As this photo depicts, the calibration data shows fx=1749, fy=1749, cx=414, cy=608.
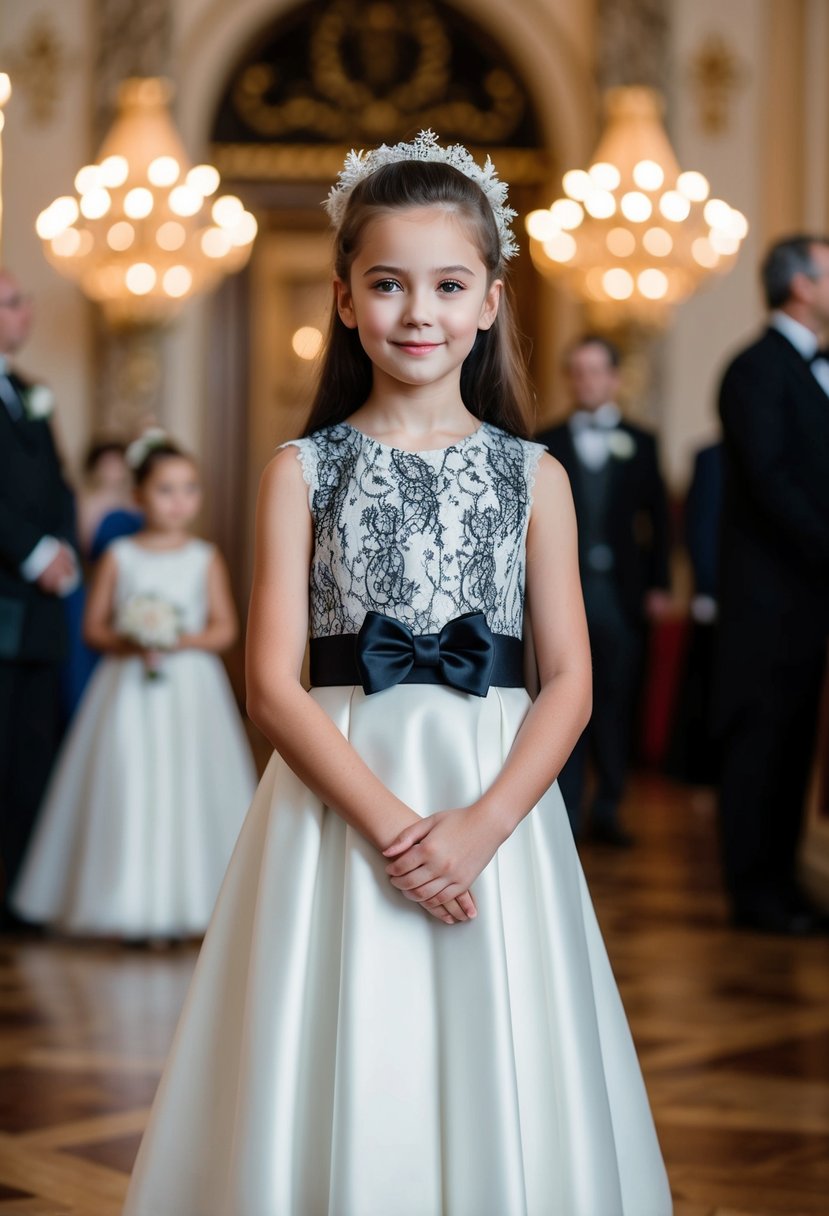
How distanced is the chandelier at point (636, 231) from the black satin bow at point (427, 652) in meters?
7.96

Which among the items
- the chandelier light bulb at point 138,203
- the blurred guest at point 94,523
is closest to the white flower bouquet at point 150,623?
the blurred guest at point 94,523

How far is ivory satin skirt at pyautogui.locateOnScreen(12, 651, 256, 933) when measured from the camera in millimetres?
5223

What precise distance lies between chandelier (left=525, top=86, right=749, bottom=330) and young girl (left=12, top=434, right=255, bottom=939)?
4.99 m

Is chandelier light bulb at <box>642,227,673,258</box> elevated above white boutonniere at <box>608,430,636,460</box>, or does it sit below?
above

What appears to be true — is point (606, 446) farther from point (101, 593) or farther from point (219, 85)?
point (219, 85)

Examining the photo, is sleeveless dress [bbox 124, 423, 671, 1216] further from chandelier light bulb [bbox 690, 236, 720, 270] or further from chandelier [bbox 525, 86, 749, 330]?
chandelier light bulb [bbox 690, 236, 720, 270]

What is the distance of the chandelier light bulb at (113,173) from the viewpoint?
10.1 meters

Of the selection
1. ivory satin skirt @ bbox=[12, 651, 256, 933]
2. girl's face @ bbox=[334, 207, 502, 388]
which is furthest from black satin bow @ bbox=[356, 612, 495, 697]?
ivory satin skirt @ bbox=[12, 651, 256, 933]

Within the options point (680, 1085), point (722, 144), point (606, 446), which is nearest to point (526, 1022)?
point (680, 1085)

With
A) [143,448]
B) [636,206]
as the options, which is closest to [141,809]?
[143,448]

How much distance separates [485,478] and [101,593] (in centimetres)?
331

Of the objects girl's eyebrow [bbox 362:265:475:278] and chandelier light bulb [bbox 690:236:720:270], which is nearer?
girl's eyebrow [bbox 362:265:475:278]

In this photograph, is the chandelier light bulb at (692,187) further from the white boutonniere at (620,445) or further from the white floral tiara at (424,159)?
the white floral tiara at (424,159)

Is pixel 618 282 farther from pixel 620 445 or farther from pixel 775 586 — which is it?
pixel 775 586
